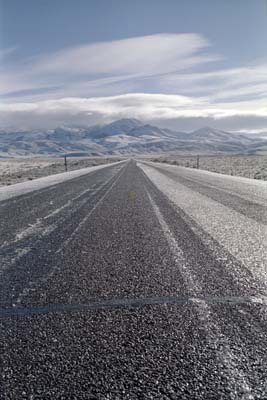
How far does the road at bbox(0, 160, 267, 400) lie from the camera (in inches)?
88.9

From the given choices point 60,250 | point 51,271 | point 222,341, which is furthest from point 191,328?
point 60,250

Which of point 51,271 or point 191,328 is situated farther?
point 51,271

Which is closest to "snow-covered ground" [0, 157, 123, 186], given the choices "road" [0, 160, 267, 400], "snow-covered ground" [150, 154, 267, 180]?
"road" [0, 160, 267, 400]

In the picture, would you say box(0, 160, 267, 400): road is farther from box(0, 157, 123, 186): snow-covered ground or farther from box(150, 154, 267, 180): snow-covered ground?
box(150, 154, 267, 180): snow-covered ground

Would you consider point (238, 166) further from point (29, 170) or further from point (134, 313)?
point (134, 313)

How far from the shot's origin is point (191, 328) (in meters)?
2.95

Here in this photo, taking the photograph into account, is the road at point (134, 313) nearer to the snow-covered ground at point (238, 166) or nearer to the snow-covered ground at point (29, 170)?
the snow-covered ground at point (29, 170)

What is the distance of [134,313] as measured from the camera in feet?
10.8

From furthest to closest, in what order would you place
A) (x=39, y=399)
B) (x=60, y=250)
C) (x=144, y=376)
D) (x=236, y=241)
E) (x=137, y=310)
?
(x=236, y=241), (x=60, y=250), (x=137, y=310), (x=144, y=376), (x=39, y=399)

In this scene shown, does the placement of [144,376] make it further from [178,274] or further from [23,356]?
[178,274]

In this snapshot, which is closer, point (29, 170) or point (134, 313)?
point (134, 313)

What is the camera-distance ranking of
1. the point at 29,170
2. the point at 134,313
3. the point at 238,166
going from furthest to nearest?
the point at 238,166, the point at 29,170, the point at 134,313

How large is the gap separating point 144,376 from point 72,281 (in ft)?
7.02

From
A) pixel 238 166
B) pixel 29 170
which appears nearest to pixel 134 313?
pixel 29 170
